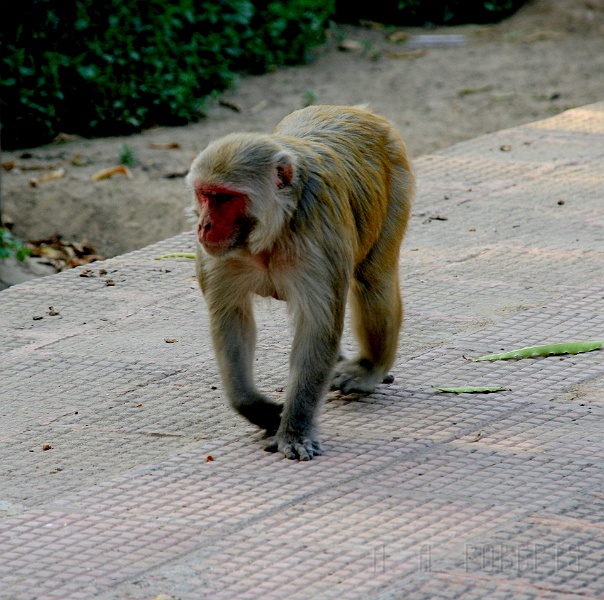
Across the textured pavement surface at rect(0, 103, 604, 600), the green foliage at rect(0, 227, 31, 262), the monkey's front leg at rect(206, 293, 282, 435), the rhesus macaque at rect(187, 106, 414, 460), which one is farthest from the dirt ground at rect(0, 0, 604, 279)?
the monkey's front leg at rect(206, 293, 282, 435)

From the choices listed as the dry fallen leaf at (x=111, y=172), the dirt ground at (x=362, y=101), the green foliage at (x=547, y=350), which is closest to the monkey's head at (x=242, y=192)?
the green foliage at (x=547, y=350)

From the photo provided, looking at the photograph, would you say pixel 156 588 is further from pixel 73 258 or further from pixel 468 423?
pixel 73 258

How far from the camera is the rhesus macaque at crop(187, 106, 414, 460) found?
4.59 metres

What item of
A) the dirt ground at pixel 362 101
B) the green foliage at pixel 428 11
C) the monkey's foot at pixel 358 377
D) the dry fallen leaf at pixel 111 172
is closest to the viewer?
the monkey's foot at pixel 358 377

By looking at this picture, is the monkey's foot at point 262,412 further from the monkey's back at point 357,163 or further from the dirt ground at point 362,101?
the dirt ground at point 362,101

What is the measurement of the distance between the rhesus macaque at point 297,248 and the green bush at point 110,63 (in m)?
5.95

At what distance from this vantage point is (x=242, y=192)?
4.55 metres

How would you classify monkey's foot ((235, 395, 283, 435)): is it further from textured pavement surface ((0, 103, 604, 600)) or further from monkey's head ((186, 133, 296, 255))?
monkey's head ((186, 133, 296, 255))

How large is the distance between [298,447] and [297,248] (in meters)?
0.81

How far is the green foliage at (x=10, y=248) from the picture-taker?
26.0 feet

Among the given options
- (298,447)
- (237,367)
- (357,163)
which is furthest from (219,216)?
(298,447)

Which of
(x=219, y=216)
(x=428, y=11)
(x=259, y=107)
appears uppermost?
(x=219, y=216)

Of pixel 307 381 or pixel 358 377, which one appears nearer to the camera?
pixel 307 381

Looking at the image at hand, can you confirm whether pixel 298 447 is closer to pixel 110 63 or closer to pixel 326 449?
pixel 326 449
